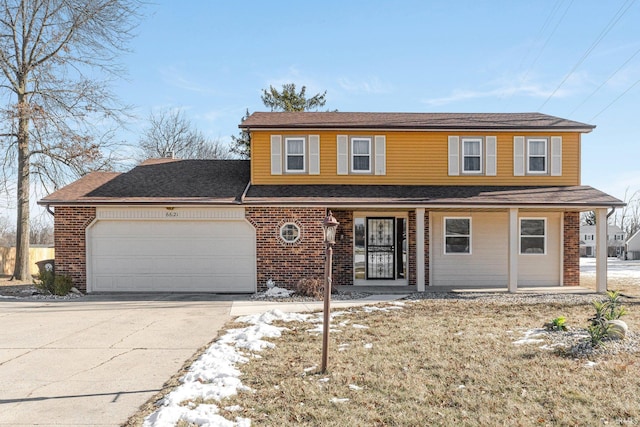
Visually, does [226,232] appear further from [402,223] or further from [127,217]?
[402,223]

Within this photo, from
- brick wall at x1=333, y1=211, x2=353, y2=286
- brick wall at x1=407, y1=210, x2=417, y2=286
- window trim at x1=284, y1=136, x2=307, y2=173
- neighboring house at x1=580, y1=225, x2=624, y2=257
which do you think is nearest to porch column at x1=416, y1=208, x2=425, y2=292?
brick wall at x1=407, y1=210, x2=417, y2=286

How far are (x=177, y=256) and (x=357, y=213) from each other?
18.3ft

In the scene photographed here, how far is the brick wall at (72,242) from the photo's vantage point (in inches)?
527

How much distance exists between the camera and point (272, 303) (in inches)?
460

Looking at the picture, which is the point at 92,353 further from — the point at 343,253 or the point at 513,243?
the point at 513,243

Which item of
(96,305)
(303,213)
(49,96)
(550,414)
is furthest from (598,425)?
(49,96)

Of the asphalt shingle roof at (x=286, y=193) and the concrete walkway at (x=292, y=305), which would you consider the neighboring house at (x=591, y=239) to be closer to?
the asphalt shingle roof at (x=286, y=193)

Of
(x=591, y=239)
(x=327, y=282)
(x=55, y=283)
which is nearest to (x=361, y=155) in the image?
(x=327, y=282)

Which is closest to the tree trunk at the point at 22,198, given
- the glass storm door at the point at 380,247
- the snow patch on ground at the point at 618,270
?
the glass storm door at the point at 380,247

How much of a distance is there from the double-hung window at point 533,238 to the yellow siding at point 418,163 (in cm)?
130

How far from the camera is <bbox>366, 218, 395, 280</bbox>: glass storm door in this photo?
15.0 meters

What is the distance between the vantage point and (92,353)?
276 inches

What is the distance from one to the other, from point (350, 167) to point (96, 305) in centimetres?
809

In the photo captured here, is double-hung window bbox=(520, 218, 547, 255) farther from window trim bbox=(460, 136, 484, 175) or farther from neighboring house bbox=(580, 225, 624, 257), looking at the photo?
neighboring house bbox=(580, 225, 624, 257)
